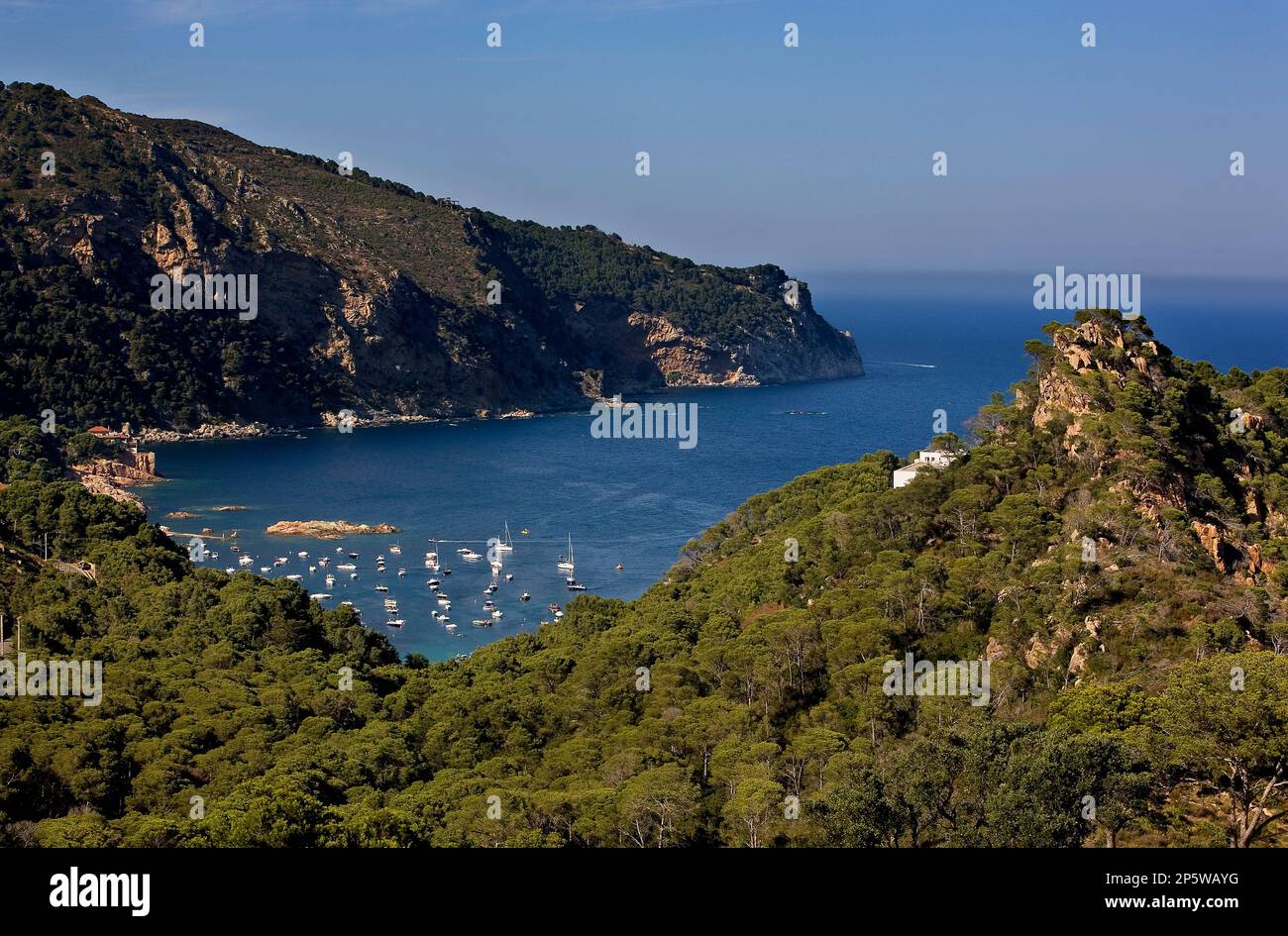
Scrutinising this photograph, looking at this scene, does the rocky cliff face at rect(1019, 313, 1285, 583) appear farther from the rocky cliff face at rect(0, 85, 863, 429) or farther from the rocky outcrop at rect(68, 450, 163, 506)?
the rocky cliff face at rect(0, 85, 863, 429)

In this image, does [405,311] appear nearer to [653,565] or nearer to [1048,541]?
[653,565]

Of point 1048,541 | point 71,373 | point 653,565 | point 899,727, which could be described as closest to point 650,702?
point 899,727

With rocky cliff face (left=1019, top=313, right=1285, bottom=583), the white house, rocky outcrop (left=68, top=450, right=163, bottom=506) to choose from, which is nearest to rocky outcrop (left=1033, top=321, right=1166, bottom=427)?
rocky cliff face (left=1019, top=313, right=1285, bottom=583)

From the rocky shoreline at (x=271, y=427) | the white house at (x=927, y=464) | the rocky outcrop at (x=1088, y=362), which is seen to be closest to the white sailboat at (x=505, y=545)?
the white house at (x=927, y=464)

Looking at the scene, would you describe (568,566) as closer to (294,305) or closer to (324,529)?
(324,529)
